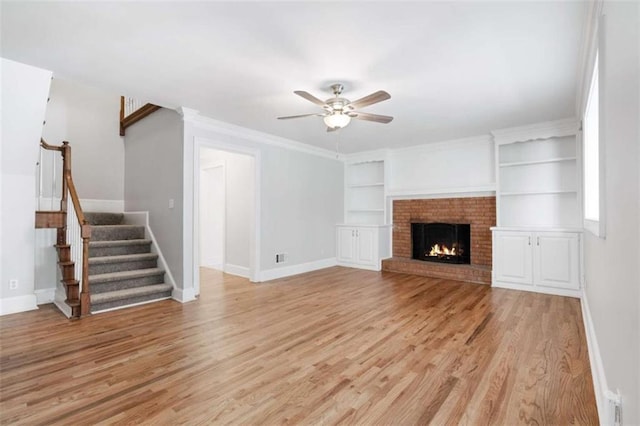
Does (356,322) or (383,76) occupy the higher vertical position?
(383,76)

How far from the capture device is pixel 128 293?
12.9 ft

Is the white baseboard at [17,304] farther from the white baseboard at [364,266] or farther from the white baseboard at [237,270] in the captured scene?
the white baseboard at [364,266]

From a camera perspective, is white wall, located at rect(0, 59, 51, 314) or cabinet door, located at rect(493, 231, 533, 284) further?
cabinet door, located at rect(493, 231, 533, 284)

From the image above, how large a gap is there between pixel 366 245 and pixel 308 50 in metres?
4.37

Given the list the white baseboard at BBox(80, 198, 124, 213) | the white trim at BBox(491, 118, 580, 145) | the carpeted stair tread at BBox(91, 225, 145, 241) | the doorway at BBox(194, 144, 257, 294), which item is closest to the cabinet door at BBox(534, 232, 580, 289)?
the white trim at BBox(491, 118, 580, 145)

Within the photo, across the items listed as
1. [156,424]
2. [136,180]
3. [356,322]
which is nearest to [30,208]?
[136,180]

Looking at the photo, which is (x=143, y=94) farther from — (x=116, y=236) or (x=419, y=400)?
(x=419, y=400)

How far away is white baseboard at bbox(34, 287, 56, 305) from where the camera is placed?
13.4ft

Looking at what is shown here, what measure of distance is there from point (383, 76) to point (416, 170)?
347 centimetres

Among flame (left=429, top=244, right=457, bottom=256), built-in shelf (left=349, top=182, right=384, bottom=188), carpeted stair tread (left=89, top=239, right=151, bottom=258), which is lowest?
flame (left=429, top=244, right=457, bottom=256)

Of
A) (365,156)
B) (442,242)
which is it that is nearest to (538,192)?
(442,242)

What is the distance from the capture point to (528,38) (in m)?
2.42

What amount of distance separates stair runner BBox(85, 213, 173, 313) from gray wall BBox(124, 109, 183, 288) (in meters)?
0.25

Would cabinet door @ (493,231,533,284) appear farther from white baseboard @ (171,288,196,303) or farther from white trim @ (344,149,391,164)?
white baseboard @ (171,288,196,303)
